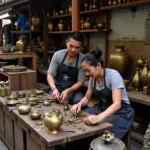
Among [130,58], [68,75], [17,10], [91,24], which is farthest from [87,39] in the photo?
[17,10]

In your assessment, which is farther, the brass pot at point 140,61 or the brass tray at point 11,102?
the brass pot at point 140,61

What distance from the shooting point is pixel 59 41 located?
6.73m

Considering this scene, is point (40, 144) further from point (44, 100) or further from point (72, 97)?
point (72, 97)

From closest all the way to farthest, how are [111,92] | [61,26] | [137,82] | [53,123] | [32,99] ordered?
[53,123]
[111,92]
[32,99]
[137,82]
[61,26]

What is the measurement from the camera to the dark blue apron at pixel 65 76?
3326 millimetres

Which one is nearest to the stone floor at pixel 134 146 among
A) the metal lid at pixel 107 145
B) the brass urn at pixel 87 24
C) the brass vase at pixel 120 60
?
the brass vase at pixel 120 60

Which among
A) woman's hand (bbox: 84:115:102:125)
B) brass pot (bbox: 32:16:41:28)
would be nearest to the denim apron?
woman's hand (bbox: 84:115:102:125)

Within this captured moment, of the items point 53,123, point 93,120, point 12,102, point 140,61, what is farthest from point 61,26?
point 53,123

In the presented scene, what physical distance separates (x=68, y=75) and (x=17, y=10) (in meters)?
4.15

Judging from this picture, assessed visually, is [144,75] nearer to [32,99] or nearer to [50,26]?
[32,99]

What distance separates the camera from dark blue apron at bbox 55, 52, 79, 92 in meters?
3.33

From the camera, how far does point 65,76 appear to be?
3.40 meters

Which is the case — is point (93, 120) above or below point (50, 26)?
below

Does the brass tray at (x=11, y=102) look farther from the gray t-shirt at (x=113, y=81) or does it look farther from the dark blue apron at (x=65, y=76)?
the gray t-shirt at (x=113, y=81)
